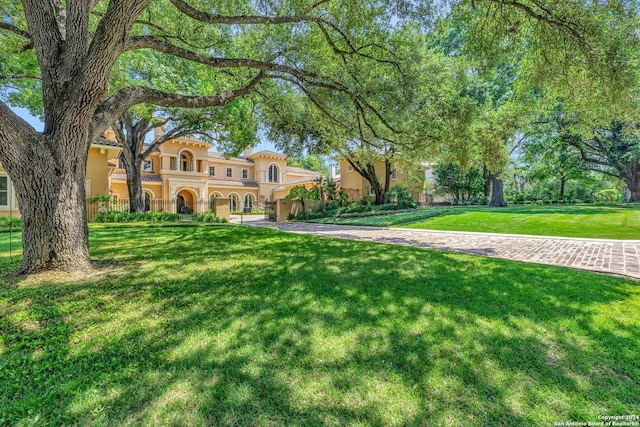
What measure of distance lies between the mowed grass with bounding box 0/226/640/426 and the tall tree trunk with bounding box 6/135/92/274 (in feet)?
1.29

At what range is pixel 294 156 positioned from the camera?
1802 centimetres

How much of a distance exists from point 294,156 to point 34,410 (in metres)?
16.9

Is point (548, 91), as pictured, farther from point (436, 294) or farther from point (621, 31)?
point (436, 294)

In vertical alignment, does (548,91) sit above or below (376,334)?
above

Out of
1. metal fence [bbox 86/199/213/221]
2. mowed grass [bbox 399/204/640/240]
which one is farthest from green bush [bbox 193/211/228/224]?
mowed grass [bbox 399/204/640/240]

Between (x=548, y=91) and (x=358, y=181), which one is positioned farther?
(x=358, y=181)

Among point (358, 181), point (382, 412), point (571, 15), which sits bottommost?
point (382, 412)

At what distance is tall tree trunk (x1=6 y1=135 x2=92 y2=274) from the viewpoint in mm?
4121

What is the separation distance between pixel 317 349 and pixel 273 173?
3399 cm

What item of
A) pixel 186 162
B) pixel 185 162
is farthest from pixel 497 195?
pixel 185 162

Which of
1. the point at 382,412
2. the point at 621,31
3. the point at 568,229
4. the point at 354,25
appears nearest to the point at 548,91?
the point at 621,31

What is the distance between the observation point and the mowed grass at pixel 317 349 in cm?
187

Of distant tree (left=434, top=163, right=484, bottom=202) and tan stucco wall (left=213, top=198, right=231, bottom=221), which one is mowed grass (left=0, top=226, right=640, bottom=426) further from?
distant tree (left=434, top=163, right=484, bottom=202)

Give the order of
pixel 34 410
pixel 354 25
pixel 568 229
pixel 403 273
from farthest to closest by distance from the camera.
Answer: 1. pixel 568 229
2. pixel 354 25
3. pixel 403 273
4. pixel 34 410
